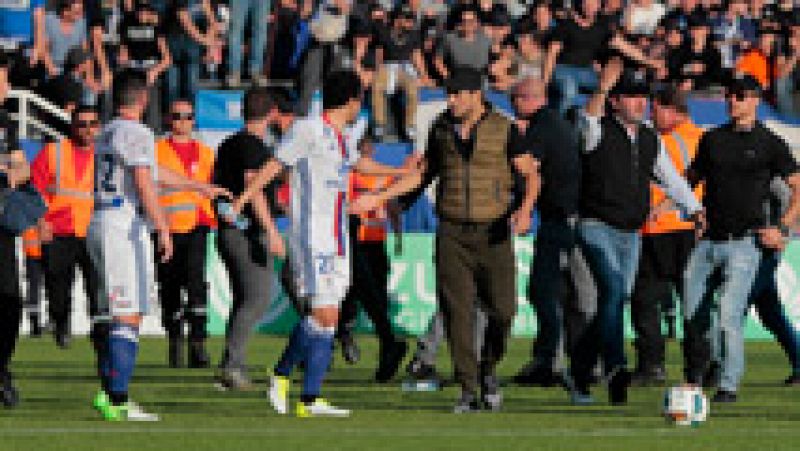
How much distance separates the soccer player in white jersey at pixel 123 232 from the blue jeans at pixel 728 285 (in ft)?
14.2

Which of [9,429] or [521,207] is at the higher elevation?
[521,207]

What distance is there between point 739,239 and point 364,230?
456 cm

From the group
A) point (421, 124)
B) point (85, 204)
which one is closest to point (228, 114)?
point (421, 124)

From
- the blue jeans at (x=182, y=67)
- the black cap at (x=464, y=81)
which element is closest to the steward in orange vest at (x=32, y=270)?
the blue jeans at (x=182, y=67)

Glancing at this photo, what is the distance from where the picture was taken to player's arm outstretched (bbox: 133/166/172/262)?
53.8 ft

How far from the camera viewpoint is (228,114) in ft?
110

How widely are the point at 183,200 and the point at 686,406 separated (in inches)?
317

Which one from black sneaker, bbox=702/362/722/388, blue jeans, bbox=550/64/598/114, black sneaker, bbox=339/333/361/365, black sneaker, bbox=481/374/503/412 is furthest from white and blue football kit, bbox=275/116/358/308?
blue jeans, bbox=550/64/598/114

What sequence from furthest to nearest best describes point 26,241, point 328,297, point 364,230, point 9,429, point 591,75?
point 591,75, point 26,241, point 364,230, point 328,297, point 9,429

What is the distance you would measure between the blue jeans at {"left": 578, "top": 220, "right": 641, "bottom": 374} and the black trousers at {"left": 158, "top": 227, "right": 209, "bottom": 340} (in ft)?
18.9

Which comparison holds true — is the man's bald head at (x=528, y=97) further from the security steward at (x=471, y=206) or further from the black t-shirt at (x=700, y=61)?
the black t-shirt at (x=700, y=61)

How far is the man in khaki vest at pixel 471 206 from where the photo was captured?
17.7 metres

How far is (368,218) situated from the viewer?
22.5 metres

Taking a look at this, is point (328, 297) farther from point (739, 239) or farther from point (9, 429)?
point (739, 239)
